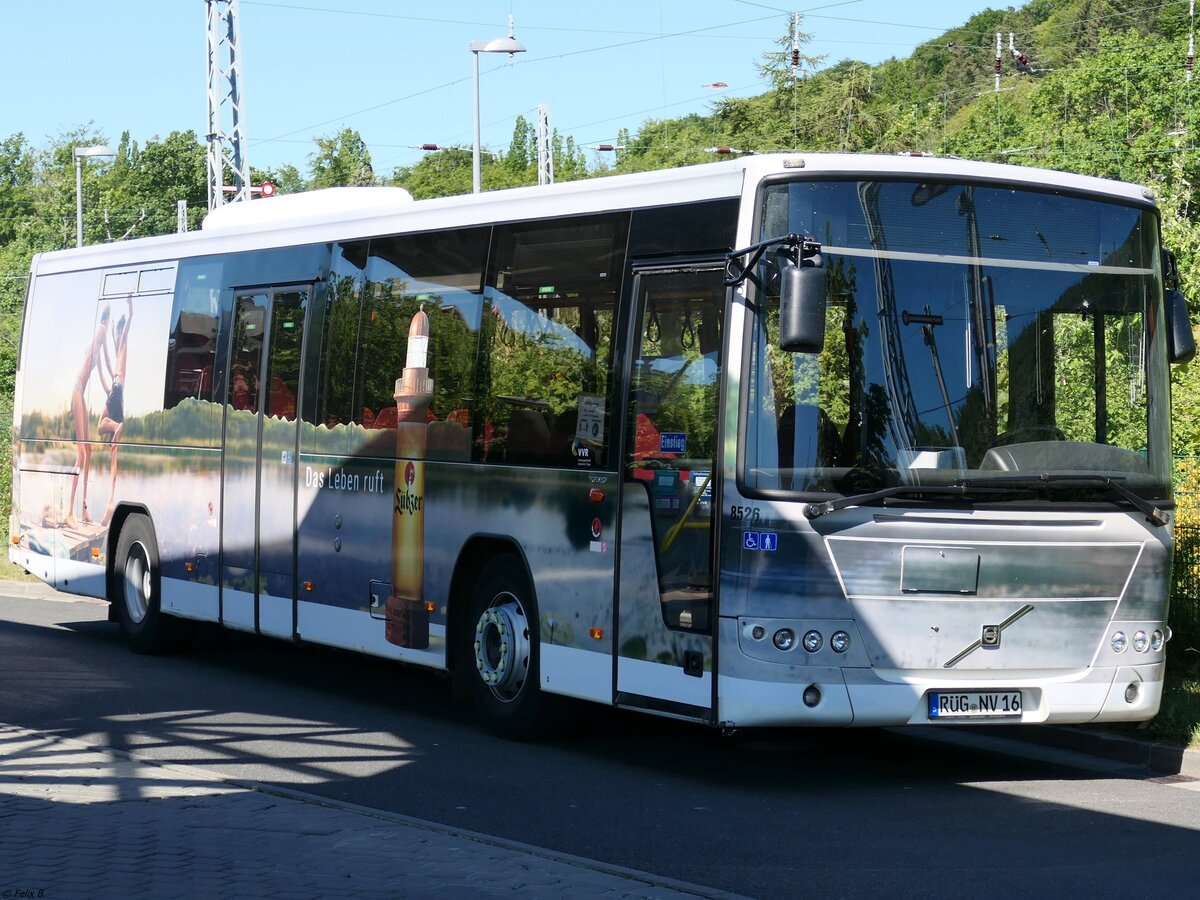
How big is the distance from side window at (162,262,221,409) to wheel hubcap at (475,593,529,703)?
4600 mm

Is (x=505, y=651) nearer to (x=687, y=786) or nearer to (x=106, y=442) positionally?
(x=687, y=786)

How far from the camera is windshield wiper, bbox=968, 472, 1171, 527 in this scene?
371 inches

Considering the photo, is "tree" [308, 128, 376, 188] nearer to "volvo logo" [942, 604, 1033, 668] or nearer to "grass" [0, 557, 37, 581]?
"grass" [0, 557, 37, 581]

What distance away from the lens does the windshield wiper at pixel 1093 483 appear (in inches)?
371

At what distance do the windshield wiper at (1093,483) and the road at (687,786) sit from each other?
1542 mm

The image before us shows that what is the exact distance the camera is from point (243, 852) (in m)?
7.34

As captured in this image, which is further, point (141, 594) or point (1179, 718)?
point (141, 594)

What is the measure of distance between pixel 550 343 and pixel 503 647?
6.60 feet

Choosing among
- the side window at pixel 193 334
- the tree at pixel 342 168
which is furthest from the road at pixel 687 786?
the tree at pixel 342 168

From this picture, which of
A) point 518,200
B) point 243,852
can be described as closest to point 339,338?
point 518,200

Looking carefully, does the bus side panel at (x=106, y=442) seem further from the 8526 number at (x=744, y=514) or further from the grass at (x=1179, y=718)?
the grass at (x=1179, y=718)

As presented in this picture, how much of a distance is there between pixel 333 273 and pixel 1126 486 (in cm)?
637

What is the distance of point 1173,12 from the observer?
94.4 meters

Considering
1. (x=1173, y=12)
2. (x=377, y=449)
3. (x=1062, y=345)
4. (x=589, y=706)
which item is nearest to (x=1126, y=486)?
(x=1062, y=345)
